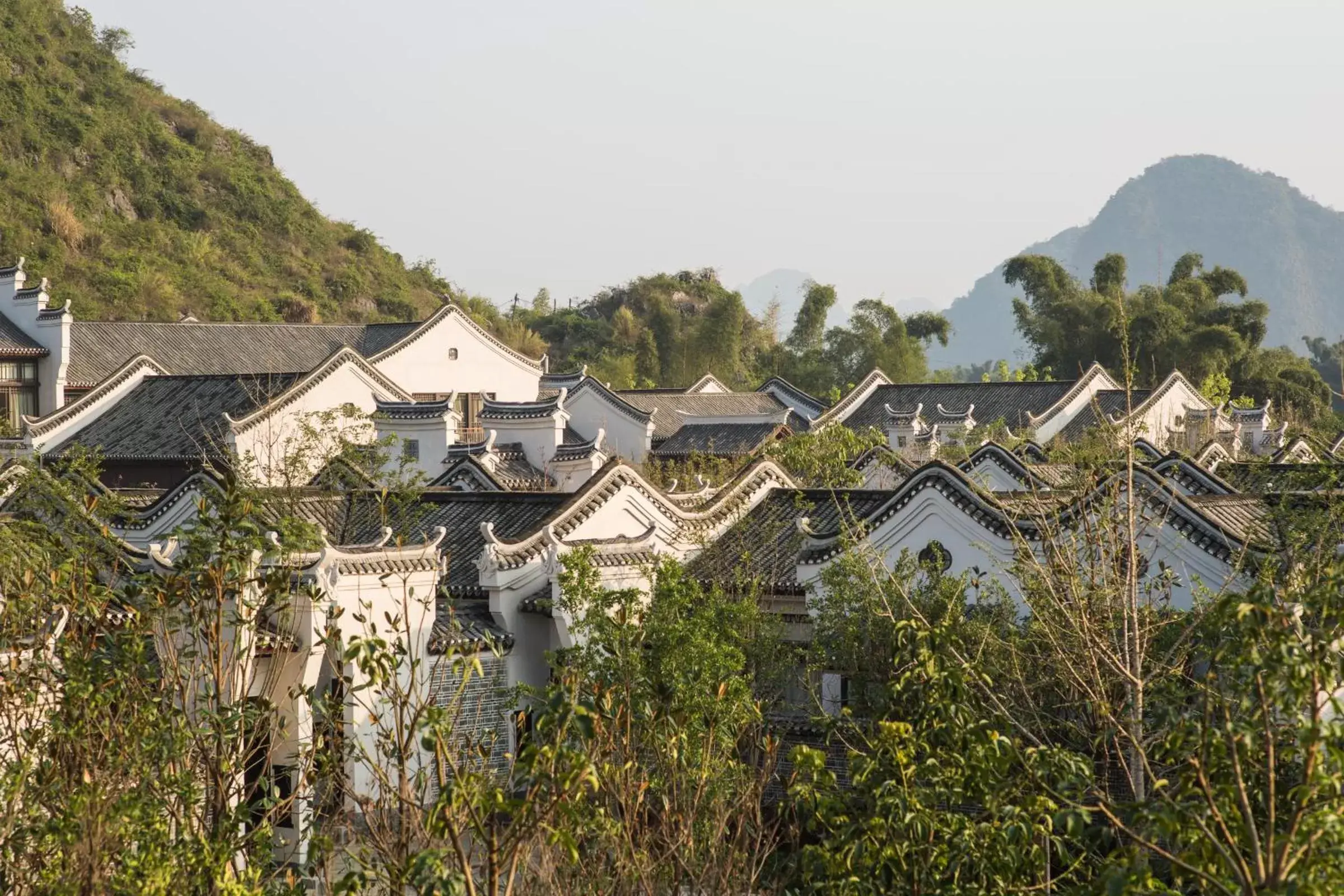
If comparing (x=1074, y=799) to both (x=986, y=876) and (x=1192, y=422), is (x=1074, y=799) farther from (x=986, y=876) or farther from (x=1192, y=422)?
(x=1192, y=422)

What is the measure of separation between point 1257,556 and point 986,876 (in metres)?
7.06

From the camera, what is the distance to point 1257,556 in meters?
11.6

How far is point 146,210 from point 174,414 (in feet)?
89.9

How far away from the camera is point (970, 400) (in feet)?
114

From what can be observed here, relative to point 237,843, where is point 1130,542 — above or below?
above

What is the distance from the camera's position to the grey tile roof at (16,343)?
31000mm

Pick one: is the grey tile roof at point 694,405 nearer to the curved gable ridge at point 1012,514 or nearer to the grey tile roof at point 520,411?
the grey tile roof at point 520,411

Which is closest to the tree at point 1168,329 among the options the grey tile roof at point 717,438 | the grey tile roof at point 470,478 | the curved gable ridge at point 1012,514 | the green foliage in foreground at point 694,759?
the grey tile roof at point 717,438

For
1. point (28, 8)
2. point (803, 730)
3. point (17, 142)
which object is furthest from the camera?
point (28, 8)

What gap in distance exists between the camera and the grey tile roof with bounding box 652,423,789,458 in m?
31.0

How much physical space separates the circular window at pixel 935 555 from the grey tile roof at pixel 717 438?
648 inches

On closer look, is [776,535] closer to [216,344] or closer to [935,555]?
[935,555]

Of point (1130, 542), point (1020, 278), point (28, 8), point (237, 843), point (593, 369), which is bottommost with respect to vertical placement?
point (237, 843)

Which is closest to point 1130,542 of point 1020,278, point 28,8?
point 1020,278
